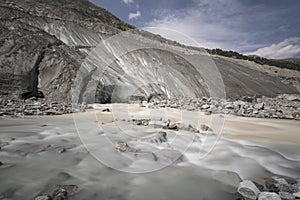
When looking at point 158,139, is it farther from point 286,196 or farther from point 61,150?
point 286,196

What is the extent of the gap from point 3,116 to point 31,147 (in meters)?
4.70

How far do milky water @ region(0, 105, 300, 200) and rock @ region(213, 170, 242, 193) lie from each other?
0.12 metres

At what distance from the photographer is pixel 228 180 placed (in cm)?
335

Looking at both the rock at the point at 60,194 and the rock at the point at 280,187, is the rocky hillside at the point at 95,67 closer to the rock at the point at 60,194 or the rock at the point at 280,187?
the rock at the point at 60,194

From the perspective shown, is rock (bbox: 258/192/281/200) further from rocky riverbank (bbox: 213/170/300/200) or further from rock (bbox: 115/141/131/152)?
rock (bbox: 115/141/131/152)

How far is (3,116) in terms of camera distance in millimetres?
8117

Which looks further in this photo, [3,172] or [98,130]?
[98,130]

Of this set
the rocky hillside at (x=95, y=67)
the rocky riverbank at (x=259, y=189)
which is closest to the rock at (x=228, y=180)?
the rocky riverbank at (x=259, y=189)

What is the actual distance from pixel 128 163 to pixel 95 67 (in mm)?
14421

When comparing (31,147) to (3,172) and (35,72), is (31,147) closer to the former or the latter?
(3,172)

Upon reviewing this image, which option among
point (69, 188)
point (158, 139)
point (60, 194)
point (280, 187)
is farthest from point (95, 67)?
point (280, 187)

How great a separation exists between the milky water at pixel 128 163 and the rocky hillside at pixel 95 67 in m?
8.36

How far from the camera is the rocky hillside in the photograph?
13.9m

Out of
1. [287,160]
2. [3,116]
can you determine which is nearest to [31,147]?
[3,116]
